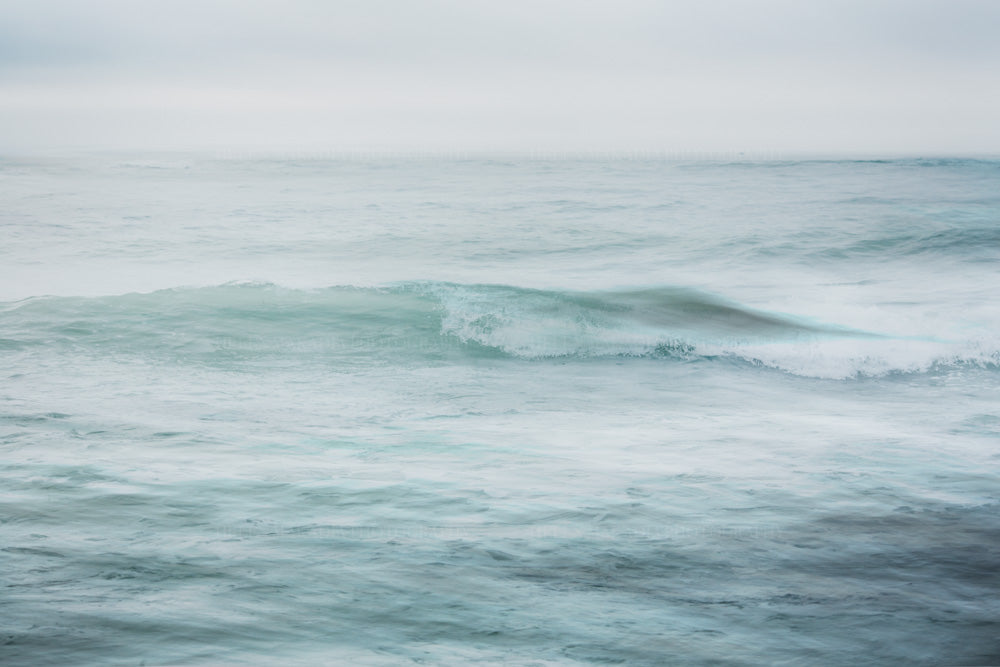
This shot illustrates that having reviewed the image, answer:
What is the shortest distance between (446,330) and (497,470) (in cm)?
534

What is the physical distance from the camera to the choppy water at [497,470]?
9.16ft

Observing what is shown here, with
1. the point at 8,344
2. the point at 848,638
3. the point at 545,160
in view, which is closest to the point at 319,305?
the point at 8,344

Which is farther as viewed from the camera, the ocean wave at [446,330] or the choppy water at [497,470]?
the ocean wave at [446,330]

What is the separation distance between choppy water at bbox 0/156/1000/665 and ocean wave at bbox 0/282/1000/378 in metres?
0.06

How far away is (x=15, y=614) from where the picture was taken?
277 centimetres

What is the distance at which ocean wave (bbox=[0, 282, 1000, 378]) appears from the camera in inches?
331

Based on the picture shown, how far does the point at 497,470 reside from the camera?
14.7 ft

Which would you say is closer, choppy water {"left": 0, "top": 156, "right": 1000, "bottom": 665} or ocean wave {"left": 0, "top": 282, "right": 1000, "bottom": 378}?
choppy water {"left": 0, "top": 156, "right": 1000, "bottom": 665}

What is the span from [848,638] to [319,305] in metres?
9.38

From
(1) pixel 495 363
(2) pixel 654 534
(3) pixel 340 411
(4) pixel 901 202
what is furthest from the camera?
(4) pixel 901 202

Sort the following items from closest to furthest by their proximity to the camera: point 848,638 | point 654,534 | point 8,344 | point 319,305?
1. point 848,638
2. point 654,534
3. point 8,344
4. point 319,305

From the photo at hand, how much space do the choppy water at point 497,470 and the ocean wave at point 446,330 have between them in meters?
0.06

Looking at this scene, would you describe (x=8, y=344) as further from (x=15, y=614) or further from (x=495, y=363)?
(x=15, y=614)

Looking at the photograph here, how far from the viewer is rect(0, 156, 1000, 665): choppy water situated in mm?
2793
